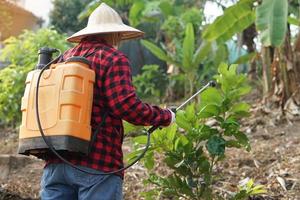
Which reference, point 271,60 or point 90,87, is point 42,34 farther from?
point 90,87

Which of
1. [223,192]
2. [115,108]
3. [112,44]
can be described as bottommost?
Result: [223,192]

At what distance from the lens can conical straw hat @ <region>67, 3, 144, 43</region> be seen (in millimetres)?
2627

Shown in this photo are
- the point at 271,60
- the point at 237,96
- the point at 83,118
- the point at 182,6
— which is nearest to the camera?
the point at 83,118

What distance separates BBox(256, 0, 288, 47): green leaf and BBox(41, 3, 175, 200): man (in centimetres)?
281

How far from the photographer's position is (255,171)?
5184mm

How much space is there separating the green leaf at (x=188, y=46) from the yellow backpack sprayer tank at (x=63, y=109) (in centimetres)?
529

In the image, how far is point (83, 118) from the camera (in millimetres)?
2387

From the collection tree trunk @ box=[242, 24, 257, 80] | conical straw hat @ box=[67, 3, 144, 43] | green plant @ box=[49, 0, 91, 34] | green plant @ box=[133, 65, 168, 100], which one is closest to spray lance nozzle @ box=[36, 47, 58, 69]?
conical straw hat @ box=[67, 3, 144, 43]

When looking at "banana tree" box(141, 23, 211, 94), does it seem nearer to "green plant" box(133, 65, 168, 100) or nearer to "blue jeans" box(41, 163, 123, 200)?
"green plant" box(133, 65, 168, 100)

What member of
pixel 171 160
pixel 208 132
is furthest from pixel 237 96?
pixel 171 160

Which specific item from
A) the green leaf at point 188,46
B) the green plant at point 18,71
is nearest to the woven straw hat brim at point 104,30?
the green plant at point 18,71

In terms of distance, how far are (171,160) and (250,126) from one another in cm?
340

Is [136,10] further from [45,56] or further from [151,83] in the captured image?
[45,56]

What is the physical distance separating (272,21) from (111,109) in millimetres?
3228
